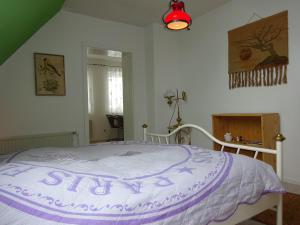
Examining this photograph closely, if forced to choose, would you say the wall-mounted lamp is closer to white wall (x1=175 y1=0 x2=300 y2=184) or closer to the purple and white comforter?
white wall (x1=175 y1=0 x2=300 y2=184)

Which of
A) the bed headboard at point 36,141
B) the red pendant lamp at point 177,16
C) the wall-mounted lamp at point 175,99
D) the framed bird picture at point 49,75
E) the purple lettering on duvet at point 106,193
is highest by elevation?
the red pendant lamp at point 177,16

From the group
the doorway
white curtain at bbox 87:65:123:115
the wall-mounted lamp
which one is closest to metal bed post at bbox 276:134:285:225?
the wall-mounted lamp

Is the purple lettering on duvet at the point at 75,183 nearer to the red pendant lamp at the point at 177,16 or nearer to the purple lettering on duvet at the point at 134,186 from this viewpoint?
the purple lettering on duvet at the point at 134,186

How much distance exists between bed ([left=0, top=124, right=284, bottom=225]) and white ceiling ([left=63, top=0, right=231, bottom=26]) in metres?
2.48

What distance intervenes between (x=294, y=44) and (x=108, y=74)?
5198 mm

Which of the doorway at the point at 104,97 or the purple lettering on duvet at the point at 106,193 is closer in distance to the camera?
the purple lettering on duvet at the point at 106,193

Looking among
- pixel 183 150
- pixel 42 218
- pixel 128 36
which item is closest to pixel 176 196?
pixel 42 218

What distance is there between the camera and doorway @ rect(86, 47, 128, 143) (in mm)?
6621

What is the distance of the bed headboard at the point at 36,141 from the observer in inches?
116

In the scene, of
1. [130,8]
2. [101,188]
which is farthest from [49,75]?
[101,188]

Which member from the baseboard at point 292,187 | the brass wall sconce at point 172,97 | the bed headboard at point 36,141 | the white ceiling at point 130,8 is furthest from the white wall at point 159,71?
the baseboard at point 292,187

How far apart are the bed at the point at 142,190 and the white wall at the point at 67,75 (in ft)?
5.68

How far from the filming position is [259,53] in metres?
3.02

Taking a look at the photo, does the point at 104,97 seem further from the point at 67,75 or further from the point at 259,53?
the point at 259,53
